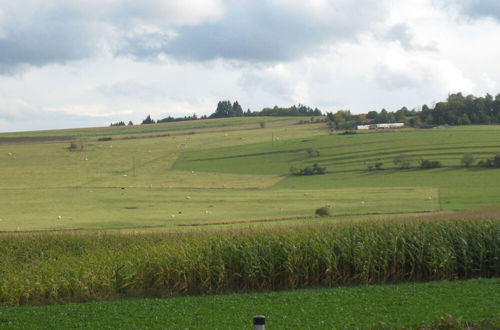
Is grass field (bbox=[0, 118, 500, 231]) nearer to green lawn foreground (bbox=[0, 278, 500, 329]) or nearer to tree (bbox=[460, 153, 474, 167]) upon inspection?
tree (bbox=[460, 153, 474, 167])

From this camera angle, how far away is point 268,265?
2131 centimetres

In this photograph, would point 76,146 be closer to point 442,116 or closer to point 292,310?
point 442,116

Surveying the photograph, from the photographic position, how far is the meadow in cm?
2138

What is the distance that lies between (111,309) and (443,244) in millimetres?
11076

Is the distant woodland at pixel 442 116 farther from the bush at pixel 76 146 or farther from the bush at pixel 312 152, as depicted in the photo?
the bush at pixel 76 146

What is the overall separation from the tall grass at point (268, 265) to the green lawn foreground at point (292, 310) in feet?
7.51

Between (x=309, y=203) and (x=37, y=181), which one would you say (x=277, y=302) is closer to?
(x=309, y=203)

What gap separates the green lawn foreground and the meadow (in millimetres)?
493

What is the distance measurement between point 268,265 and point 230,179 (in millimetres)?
56714

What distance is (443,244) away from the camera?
2212cm

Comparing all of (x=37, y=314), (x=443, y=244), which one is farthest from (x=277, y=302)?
(x=443, y=244)

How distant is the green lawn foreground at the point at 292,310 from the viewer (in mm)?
14602

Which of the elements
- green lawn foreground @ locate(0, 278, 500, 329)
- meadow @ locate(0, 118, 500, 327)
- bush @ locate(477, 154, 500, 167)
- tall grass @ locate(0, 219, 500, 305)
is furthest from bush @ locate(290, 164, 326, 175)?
green lawn foreground @ locate(0, 278, 500, 329)

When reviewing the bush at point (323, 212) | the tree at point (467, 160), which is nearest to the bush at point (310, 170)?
the tree at point (467, 160)
